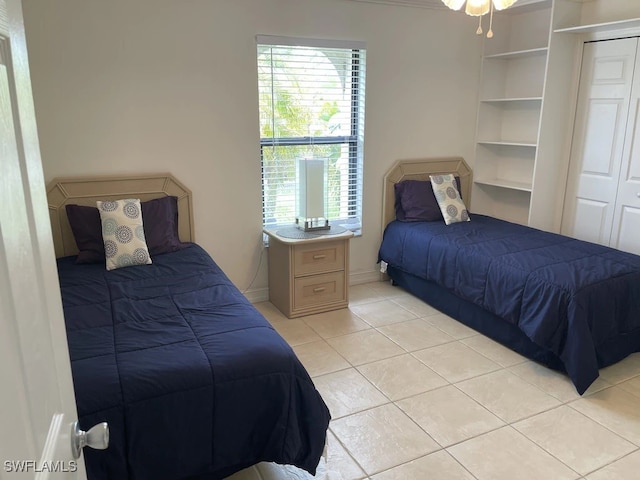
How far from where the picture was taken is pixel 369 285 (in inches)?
169

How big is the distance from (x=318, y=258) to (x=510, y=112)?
2.41 m

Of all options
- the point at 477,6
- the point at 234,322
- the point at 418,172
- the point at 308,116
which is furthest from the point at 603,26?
the point at 234,322

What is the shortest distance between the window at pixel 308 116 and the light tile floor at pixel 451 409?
1.08 metres

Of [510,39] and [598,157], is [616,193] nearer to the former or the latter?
[598,157]

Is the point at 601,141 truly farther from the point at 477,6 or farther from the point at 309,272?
the point at 309,272

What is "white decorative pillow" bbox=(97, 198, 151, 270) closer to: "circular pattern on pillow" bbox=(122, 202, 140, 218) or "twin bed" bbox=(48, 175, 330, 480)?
"circular pattern on pillow" bbox=(122, 202, 140, 218)

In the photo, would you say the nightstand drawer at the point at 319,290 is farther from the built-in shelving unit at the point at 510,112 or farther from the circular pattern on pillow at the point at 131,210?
the built-in shelving unit at the point at 510,112

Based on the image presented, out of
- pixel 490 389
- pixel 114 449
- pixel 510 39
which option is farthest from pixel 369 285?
pixel 114 449

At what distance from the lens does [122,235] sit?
298 centimetres

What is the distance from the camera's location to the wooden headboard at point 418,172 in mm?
4203

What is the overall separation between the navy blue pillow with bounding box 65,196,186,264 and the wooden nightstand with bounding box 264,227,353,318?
2.35 ft

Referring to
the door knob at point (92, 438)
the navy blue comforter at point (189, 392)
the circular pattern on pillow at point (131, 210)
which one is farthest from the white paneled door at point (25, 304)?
the circular pattern on pillow at point (131, 210)

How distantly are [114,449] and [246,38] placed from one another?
9.19 ft

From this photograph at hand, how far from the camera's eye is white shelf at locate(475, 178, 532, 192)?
166 inches
